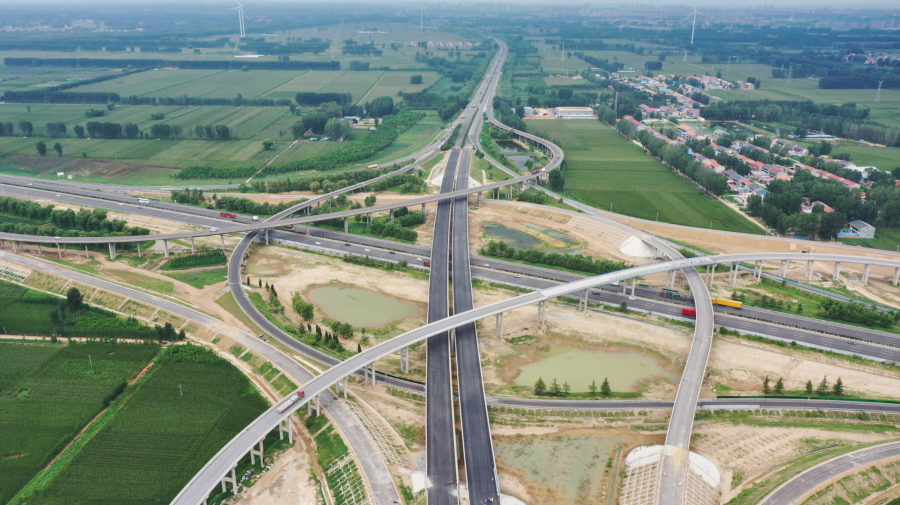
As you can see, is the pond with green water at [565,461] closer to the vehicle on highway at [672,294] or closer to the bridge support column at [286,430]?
the bridge support column at [286,430]

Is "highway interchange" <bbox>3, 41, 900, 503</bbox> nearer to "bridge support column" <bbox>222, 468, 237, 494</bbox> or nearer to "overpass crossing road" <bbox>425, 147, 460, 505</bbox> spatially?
"overpass crossing road" <bbox>425, 147, 460, 505</bbox>

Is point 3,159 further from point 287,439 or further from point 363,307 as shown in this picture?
point 287,439

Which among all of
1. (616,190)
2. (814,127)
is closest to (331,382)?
(616,190)

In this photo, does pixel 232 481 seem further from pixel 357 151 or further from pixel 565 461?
pixel 357 151

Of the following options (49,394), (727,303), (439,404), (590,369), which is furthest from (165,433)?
(727,303)

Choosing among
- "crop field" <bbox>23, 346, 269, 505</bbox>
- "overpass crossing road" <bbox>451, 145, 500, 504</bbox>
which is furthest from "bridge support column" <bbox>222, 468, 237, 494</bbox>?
"overpass crossing road" <bbox>451, 145, 500, 504</bbox>

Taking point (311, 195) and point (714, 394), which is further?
point (311, 195)

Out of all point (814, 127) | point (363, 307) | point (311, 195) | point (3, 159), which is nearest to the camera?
point (363, 307)
